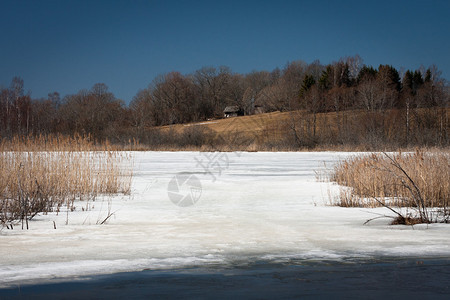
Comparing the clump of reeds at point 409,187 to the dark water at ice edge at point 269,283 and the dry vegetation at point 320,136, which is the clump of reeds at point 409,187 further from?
the dry vegetation at point 320,136

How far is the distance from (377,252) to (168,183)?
7.98m

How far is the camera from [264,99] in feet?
260

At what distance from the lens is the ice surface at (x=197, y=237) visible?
4.09m

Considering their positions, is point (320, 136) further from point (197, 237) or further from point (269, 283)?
point (269, 283)

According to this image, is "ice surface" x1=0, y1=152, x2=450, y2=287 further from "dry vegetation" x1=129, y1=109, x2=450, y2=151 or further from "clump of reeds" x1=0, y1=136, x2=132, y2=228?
"dry vegetation" x1=129, y1=109, x2=450, y2=151

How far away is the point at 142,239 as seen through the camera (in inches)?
203

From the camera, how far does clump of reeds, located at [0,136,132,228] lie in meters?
6.80

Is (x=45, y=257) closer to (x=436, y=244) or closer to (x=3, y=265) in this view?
(x=3, y=265)

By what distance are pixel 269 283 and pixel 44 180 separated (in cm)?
605

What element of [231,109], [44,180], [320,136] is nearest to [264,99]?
[231,109]

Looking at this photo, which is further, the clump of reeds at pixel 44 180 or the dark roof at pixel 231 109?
the dark roof at pixel 231 109

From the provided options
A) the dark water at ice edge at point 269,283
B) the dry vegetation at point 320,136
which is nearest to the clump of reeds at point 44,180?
the dark water at ice edge at point 269,283

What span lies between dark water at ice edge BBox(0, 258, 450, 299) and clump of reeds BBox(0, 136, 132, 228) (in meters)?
3.22

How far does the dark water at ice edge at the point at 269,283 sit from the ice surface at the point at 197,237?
29 cm
